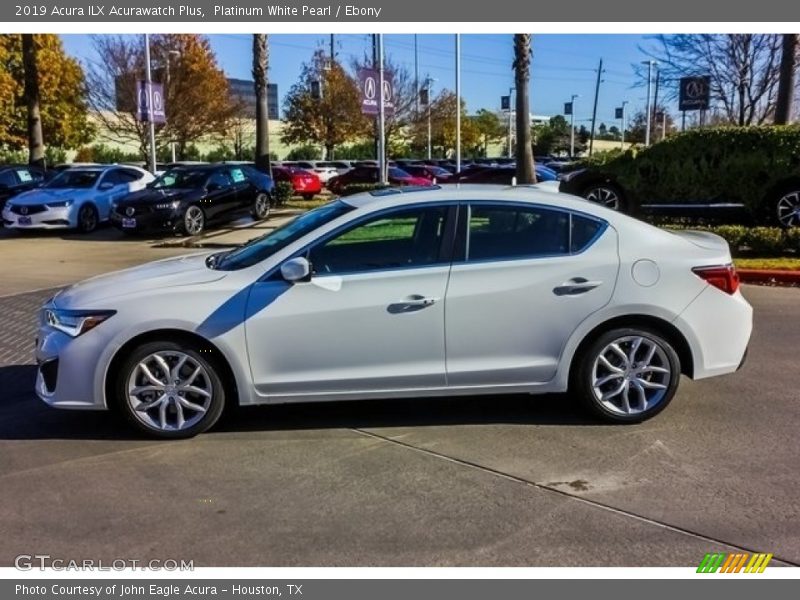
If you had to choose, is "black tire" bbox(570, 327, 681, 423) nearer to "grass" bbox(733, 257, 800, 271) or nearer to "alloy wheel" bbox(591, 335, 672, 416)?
"alloy wheel" bbox(591, 335, 672, 416)

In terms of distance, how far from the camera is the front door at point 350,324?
4.84 m

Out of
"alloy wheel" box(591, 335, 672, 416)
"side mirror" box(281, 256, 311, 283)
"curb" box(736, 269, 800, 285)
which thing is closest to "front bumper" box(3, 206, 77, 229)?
"curb" box(736, 269, 800, 285)

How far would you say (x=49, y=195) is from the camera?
1817 cm

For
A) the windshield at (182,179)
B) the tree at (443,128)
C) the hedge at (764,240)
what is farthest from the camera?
the tree at (443,128)

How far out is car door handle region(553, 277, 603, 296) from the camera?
5.00 m

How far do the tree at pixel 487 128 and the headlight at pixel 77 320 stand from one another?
7447 centimetres

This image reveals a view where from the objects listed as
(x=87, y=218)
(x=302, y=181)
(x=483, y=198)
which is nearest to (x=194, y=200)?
(x=87, y=218)

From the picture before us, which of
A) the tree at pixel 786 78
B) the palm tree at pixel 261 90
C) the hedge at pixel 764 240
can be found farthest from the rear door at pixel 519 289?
the palm tree at pixel 261 90

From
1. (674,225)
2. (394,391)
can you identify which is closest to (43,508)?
(394,391)

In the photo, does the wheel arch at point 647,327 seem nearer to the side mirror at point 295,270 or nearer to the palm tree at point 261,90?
the side mirror at point 295,270

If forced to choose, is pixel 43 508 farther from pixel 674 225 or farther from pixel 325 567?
pixel 674 225

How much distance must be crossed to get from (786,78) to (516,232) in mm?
12842
